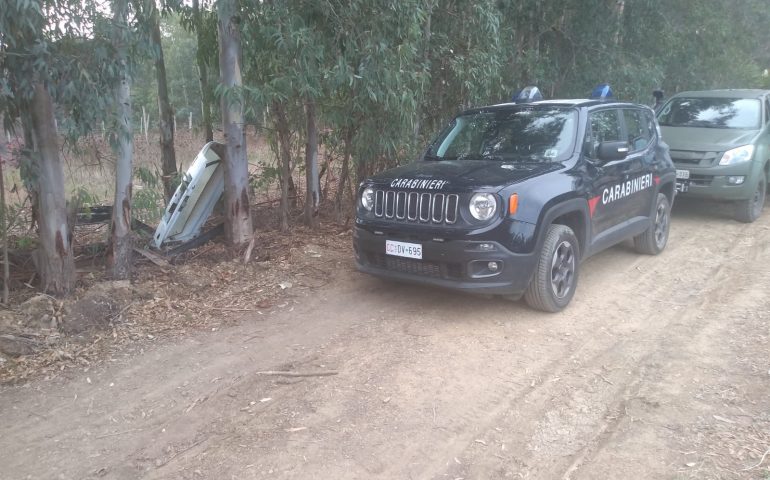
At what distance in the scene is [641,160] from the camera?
683cm

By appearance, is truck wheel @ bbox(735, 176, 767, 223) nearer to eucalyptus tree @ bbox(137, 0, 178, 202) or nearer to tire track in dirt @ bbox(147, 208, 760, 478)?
tire track in dirt @ bbox(147, 208, 760, 478)

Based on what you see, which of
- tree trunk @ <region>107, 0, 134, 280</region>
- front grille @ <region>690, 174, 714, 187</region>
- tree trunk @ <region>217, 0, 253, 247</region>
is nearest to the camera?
tree trunk @ <region>107, 0, 134, 280</region>

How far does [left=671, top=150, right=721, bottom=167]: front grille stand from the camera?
883cm

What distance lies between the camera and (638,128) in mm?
7059

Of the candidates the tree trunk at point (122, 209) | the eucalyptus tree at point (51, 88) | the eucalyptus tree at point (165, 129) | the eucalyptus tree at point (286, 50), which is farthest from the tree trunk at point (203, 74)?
the eucalyptus tree at point (51, 88)

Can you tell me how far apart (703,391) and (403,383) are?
2003 millimetres

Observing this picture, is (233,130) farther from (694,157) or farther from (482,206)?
(694,157)

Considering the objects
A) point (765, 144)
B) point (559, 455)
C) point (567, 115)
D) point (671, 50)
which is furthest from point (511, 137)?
point (671, 50)

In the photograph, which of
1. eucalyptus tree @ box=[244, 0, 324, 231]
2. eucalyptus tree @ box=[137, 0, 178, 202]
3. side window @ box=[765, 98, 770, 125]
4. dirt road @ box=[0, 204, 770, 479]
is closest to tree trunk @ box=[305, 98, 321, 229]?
eucalyptus tree @ box=[244, 0, 324, 231]

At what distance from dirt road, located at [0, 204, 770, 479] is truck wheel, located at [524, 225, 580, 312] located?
158 millimetres

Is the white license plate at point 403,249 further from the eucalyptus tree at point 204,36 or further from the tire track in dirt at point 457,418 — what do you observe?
the eucalyptus tree at point 204,36

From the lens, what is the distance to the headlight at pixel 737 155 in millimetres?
8719

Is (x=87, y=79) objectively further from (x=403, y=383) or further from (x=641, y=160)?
(x=641, y=160)

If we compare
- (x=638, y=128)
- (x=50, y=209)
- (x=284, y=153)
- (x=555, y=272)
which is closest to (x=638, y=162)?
(x=638, y=128)
